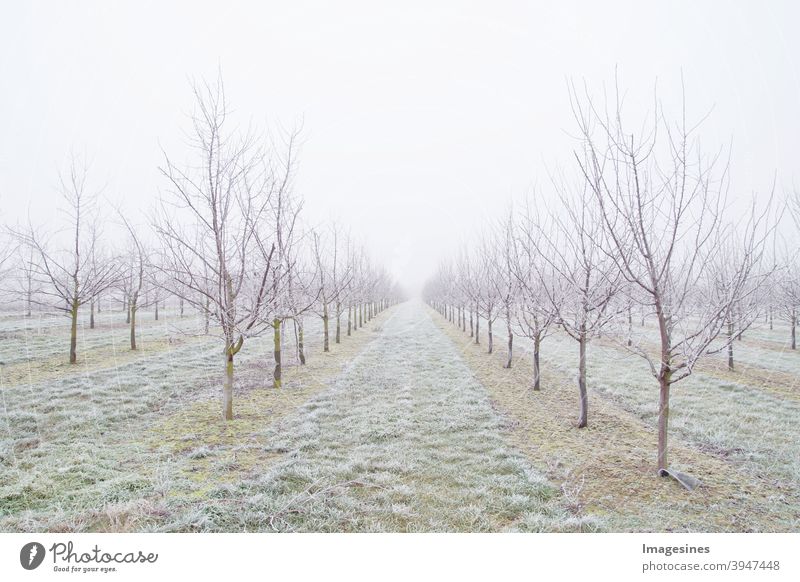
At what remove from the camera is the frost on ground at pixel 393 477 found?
154 inches

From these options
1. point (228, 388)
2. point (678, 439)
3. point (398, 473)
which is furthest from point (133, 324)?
point (678, 439)

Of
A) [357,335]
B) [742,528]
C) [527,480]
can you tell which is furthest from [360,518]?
[357,335]

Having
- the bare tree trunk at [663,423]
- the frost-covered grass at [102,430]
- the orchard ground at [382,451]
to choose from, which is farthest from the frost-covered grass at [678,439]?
the frost-covered grass at [102,430]

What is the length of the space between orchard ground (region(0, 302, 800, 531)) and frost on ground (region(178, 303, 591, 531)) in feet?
0.08

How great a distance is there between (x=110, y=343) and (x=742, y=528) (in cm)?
2043

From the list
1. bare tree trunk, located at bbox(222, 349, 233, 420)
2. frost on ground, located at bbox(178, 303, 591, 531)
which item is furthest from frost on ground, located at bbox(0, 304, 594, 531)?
bare tree trunk, located at bbox(222, 349, 233, 420)

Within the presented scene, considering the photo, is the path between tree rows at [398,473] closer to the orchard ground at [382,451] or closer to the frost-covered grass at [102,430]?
the orchard ground at [382,451]

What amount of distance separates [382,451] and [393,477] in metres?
0.97

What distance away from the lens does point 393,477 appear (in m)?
4.86

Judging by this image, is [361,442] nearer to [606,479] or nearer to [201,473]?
[201,473]

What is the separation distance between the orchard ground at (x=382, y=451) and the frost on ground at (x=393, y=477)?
26mm

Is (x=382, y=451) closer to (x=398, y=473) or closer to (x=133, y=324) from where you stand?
(x=398, y=473)

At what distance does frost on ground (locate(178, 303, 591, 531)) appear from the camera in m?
3.91

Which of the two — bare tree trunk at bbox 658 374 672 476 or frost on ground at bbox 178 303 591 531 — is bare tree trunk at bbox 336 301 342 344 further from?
bare tree trunk at bbox 658 374 672 476
